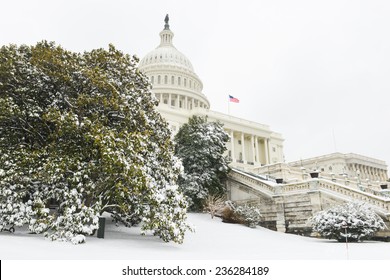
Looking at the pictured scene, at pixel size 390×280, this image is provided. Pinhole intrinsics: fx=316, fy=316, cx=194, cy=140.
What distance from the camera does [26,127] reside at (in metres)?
13.5

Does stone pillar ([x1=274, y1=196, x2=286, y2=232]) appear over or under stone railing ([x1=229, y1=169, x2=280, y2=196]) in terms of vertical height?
under

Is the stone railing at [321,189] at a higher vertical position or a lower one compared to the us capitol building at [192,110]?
lower

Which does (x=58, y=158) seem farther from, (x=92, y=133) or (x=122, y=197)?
(x=122, y=197)

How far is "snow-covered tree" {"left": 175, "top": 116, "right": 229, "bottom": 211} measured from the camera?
24.9 m

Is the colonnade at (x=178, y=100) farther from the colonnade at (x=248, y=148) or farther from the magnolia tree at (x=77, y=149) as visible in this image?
the magnolia tree at (x=77, y=149)

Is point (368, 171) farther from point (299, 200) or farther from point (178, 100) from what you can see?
point (299, 200)

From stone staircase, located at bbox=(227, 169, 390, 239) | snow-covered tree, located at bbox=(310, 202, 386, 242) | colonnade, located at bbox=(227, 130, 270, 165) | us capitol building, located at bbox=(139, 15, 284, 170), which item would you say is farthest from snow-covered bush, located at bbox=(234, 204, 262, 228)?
colonnade, located at bbox=(227, 130, 270, 165)

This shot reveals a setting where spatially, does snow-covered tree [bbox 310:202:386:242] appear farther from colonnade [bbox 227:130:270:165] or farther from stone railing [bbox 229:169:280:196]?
colonnade [bbox 227:130:270:165]

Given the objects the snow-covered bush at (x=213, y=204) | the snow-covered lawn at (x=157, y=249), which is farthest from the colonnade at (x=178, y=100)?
the snow-covered lawn at (x=157, y=249)

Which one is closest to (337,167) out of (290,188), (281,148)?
(281,148)

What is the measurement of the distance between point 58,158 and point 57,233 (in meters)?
2.71

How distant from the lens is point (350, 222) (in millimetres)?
16031

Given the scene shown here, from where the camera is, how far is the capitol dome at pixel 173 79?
82.4m

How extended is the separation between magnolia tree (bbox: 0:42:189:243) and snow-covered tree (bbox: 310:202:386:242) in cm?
846
